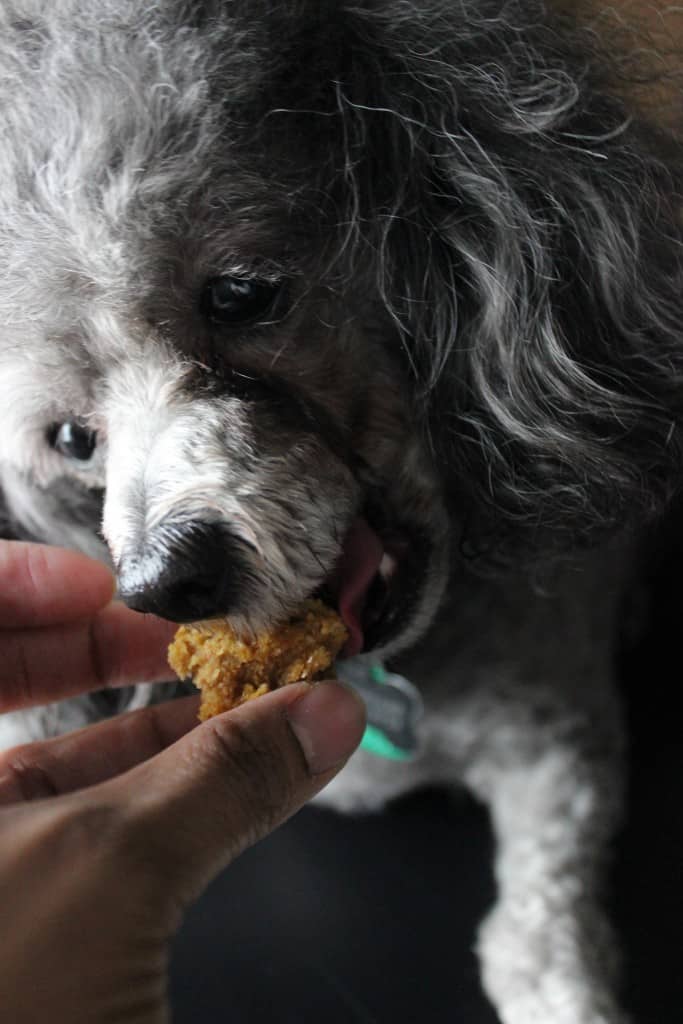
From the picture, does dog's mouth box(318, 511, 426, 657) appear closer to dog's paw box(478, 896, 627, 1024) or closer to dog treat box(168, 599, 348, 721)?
dog treat box(168, 599, 348, 721)

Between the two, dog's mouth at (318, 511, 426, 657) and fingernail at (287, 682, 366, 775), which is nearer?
fingernail at (287, 682, 366, 775)

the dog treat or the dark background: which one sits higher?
the dog treat

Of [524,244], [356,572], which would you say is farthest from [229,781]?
[524,244]

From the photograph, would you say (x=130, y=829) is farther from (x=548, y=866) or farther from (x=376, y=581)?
(x=548, y=866)

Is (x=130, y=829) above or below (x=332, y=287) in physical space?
below

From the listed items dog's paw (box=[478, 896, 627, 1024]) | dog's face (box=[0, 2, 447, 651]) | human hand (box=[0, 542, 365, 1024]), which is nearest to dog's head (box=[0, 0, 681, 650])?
dog's face (box=[0, 2, 447, 651])

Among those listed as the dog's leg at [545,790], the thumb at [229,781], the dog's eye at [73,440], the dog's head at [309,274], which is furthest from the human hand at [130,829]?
the dog's leg at [545,790]
